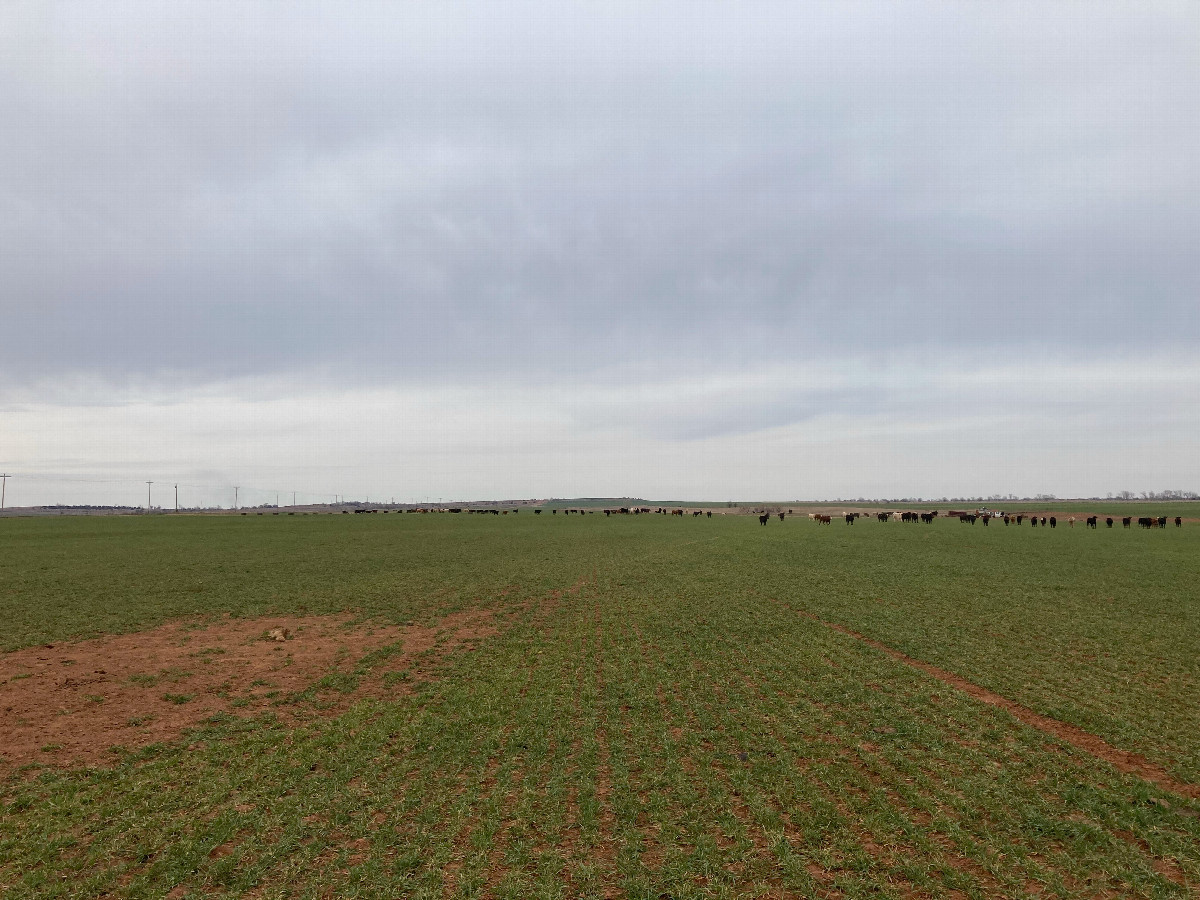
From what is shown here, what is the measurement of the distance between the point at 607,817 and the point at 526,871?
4.50ft

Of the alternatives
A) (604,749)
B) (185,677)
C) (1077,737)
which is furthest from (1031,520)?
(185,677)

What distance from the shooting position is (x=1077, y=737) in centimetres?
961

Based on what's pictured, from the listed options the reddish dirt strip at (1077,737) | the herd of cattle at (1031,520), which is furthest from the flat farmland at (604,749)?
the herd of cattle at (1031,520)

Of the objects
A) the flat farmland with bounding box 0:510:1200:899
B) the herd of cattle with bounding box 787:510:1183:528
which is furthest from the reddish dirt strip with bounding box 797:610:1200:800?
the herd of cattle with bounding box 787:510:1183:528

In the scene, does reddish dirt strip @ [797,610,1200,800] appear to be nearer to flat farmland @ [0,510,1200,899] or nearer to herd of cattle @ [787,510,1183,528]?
flat farmland @ [0,510,1200,899]

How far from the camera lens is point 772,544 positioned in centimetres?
4803

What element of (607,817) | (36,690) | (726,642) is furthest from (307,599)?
(607,817)

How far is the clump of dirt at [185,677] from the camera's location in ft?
33.4

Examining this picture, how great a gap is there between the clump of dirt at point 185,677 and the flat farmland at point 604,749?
10 centimetres

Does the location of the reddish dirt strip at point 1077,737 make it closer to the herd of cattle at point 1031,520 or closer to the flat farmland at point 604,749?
the flat farmland at point 604,749

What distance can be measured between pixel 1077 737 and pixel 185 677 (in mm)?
17838

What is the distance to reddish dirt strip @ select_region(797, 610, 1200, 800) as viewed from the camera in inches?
318

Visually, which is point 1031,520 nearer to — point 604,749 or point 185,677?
point 604,749

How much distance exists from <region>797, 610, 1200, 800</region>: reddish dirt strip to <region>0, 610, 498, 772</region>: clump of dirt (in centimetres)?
1177
